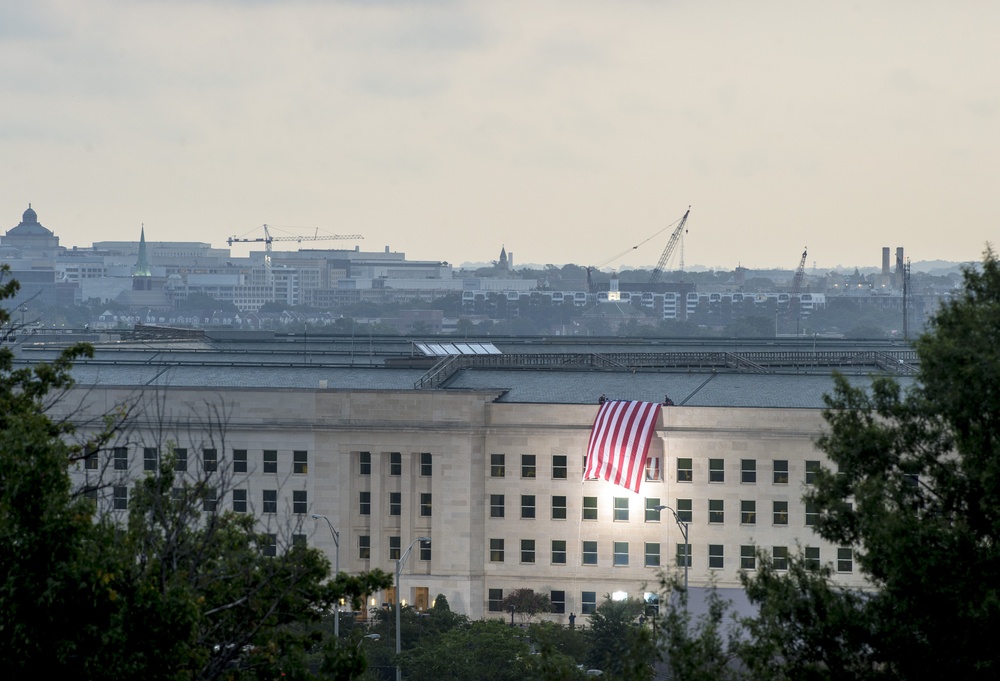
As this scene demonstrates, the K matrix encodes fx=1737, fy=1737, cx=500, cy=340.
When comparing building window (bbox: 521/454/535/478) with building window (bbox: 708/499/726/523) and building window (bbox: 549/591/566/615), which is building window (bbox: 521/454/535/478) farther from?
building window (bbox: 708/499/726/523)

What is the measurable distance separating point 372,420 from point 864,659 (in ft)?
155

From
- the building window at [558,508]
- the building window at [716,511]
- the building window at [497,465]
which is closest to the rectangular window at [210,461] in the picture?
the building window at [497,465]

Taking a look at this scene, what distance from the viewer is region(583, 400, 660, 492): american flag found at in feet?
236

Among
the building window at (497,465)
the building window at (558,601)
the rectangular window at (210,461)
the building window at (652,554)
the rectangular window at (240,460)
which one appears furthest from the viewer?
the rectangular window at (240,460)

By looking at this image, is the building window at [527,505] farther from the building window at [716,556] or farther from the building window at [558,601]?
the building window at [716,556]

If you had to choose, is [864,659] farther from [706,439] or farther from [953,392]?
[706,439]

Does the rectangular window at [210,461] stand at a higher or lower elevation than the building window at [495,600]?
higher

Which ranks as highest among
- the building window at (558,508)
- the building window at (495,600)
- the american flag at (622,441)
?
the american flag at (622,441)

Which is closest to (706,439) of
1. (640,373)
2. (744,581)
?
(640,373)

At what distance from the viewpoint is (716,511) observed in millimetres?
73688

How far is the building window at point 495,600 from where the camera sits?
247 feet

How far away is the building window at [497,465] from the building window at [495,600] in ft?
16.6

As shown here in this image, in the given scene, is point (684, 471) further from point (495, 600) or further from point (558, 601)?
point (495, 600)

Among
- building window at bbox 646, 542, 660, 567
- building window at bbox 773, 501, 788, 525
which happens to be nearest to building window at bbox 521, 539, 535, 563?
building window at bbox 646, 542, 660, 567
